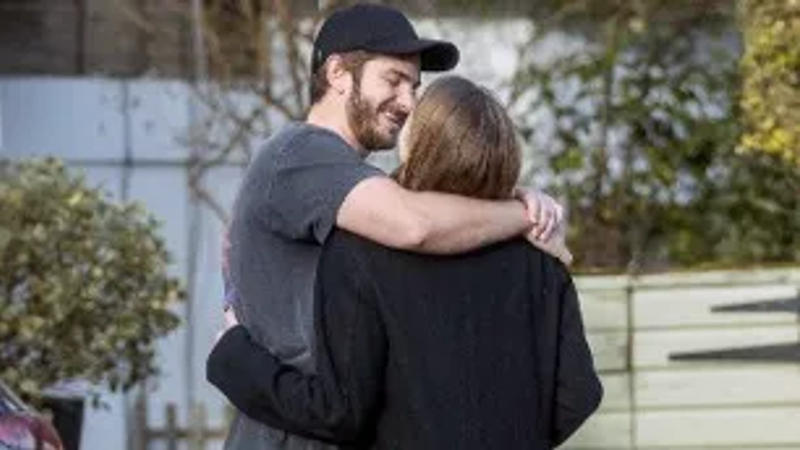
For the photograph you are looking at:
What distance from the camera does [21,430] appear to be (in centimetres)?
841

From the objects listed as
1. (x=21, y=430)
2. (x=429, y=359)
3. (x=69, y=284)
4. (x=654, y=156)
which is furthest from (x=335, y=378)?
(x=654, y=156)

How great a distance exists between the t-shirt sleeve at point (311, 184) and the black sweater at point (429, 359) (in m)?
0.08

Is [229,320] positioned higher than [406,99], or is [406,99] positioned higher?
[406,99]

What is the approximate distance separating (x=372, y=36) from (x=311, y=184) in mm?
361

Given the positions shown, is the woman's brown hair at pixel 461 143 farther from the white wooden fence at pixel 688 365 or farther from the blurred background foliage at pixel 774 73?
the blurred background foliage at pixel 774 73

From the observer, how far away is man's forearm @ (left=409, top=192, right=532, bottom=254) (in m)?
4.59

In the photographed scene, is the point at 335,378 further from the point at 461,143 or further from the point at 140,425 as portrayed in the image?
the point at 140,425

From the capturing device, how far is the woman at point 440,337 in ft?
15.0

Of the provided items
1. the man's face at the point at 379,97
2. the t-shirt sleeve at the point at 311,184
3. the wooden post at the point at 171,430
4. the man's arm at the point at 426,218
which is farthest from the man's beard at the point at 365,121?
the wooden post at the point at 171,430

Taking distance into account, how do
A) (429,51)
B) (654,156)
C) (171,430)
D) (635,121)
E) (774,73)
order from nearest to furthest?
(429,51)
(774,73)
(654,156)
(635,121)
(171,430)

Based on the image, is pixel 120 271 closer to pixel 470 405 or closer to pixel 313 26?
pixel 313 26

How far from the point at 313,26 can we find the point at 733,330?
395cm

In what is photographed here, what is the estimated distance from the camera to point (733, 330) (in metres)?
10.7

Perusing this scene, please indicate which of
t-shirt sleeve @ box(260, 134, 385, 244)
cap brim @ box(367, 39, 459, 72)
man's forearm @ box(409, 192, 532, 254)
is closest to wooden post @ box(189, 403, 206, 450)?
cap brim @ box(367, 39, 459, 72)
